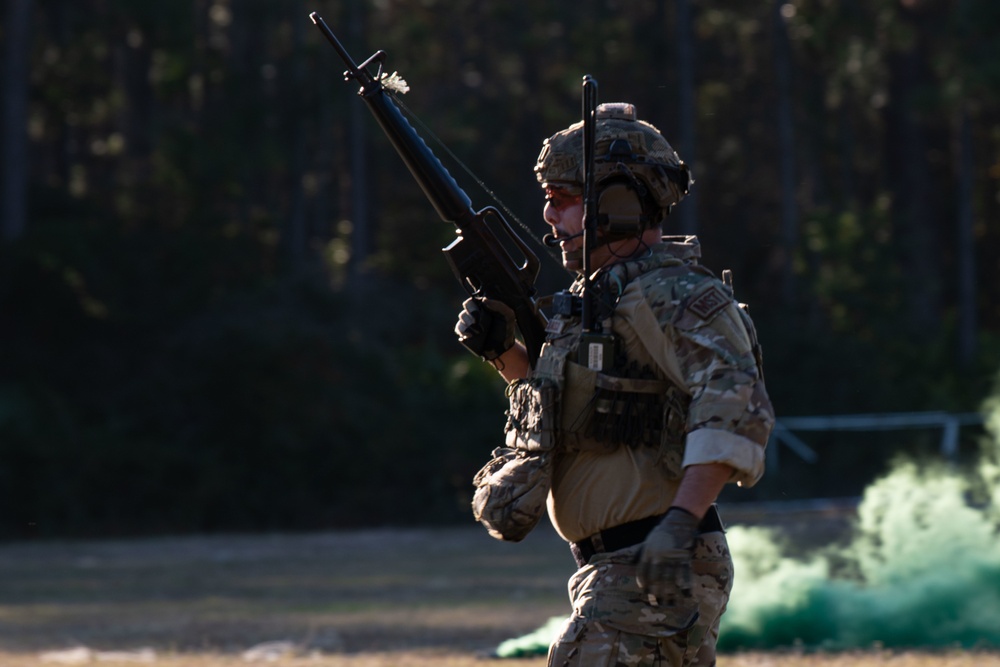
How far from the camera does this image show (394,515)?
869 inches

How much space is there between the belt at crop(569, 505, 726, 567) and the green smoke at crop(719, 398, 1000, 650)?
17.1 ft

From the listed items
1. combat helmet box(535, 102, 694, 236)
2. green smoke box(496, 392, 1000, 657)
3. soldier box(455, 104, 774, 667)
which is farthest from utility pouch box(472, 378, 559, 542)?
green smoke box(496, 392, 1000, 657)

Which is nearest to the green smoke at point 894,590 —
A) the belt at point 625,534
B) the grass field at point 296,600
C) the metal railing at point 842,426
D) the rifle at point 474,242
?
the grass field at point 296,600

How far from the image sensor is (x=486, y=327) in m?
4.59

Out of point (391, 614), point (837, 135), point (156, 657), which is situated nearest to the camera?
point (156, 657)

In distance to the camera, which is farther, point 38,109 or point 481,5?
point 481,5

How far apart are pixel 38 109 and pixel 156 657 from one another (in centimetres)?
2589

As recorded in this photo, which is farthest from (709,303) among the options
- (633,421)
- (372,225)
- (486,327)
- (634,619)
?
(372,225)

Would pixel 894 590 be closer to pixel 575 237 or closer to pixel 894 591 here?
pixel 894 591

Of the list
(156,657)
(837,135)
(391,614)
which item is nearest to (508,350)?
(156,657)

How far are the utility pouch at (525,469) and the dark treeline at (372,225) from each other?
17808 millimetres

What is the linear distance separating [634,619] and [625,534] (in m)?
0.22

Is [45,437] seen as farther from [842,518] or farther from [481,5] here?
[481,5]

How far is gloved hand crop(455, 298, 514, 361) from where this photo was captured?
15.0 feet
